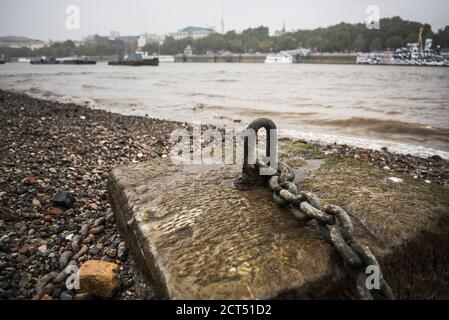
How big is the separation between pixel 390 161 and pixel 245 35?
156313 mm

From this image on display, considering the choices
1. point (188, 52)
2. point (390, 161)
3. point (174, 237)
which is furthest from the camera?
point (188, 52)

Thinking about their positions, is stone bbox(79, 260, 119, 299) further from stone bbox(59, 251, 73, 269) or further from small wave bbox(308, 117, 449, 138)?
small wave bbox(308, 117, 449, 138)

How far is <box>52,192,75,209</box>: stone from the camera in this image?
2805 mm

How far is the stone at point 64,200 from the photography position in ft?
9.20

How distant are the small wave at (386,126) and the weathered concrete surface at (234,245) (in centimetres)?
829

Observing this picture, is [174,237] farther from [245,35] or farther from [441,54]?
[245,35]

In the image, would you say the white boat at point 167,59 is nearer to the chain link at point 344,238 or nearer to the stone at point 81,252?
Result: the stone at point 81,252

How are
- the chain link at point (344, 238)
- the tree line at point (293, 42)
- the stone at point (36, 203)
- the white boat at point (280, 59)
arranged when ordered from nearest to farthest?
the chain link at point (344, 238) → the stone at point (36, 203) → the tree line at point (293, 42) → the white boat at point (280, 59)

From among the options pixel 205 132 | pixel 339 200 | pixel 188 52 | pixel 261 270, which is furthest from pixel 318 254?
pixel 188 52

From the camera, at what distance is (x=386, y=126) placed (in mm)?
9633

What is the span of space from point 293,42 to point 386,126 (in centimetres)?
13000

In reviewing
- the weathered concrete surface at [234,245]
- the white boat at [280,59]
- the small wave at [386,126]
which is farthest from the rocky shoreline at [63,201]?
the white boat at [280,59]

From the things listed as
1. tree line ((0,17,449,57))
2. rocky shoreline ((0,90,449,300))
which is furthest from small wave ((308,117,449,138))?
tree line ((0,17,449,57))

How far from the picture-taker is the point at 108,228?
7.98 ft
